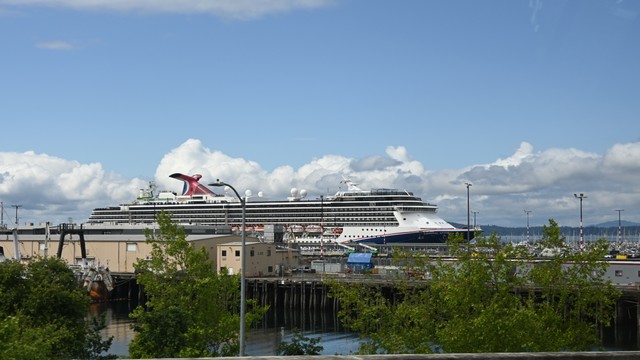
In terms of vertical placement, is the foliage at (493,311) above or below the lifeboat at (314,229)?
below

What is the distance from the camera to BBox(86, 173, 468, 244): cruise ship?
131250 mm

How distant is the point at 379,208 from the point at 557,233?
103831 millimetres

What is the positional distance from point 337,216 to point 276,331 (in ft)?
256

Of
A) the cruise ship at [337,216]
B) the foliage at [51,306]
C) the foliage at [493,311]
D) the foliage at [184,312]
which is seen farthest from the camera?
the cruise ship at [337,216]

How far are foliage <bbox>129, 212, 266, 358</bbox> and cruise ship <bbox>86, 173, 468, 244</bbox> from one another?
8901 centimetres

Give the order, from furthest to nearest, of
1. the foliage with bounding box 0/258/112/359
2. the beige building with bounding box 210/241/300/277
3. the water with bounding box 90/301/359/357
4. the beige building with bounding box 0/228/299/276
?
1. the beige building with bounding box 0/228/299/276
2. the beige building with bounding box 210/241/300/277
3. the water with bounding box 90/301/359/357
4. the foliage with bounding box 0/258/112/359

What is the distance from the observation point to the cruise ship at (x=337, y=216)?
431ft

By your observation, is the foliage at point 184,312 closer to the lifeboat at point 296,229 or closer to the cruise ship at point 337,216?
the cruise ship at point 337,216

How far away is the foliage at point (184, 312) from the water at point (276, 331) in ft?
37.0

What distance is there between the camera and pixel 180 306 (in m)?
29.4

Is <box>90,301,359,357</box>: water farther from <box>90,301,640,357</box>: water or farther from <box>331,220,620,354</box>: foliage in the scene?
<box>331,220,620,354</box>: foliage

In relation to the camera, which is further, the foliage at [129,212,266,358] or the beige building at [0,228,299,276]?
the beige building at [0,228,299,276]

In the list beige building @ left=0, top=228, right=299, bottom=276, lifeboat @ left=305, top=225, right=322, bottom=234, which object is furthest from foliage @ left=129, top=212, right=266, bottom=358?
lifeboat @ left=305, top=225, right=322, bottom=234

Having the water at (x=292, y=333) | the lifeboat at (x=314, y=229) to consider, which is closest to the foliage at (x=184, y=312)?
the water at (x=292, y=333)
